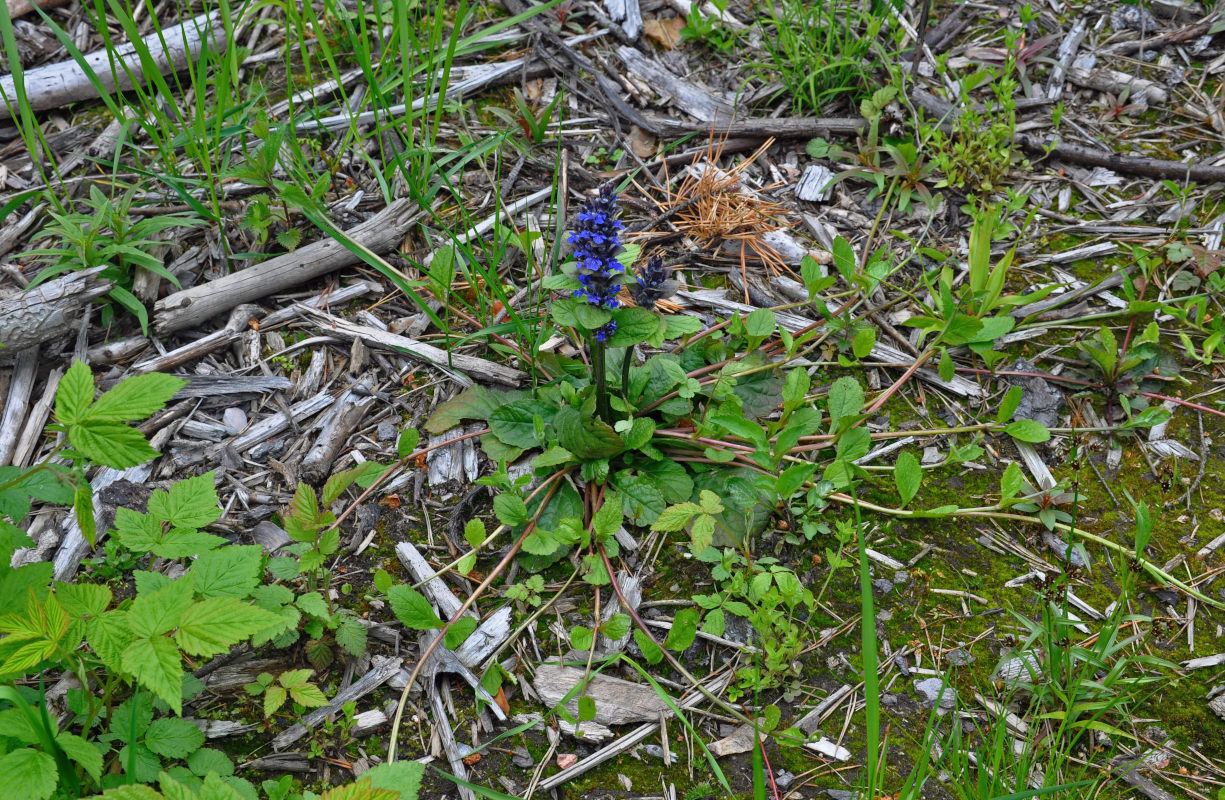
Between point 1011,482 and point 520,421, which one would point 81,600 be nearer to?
point 520,421

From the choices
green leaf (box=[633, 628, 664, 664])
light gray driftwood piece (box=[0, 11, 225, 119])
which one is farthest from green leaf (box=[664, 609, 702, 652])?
light gray driftwood piece (box=[0, 11, 225, 119])

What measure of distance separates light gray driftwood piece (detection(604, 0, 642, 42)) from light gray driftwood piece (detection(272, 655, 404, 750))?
2.88 metres

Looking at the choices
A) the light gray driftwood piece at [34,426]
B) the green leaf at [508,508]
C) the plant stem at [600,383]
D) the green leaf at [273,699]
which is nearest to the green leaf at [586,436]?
the plant stem at [600,383]

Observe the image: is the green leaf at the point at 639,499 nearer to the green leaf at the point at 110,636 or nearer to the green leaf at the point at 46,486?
the green leaf at the point at 110,636

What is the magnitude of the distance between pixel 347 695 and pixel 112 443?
85 centimetres

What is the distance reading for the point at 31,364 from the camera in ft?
8.95

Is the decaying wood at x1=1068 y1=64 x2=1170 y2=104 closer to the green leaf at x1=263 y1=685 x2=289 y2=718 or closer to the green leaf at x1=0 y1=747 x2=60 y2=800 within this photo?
the green leaf at x1=263 y1=685 x2=289 y2=718

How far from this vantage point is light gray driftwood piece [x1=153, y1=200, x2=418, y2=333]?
280 centimetres

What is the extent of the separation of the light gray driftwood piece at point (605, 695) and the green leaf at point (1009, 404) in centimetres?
139

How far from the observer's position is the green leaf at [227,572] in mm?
1871

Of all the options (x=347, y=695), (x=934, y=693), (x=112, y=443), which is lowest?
(x=934, y=693)

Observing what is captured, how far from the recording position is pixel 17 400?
8.70 ft

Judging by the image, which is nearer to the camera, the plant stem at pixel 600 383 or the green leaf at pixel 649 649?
the green leaf at pixel 649 649

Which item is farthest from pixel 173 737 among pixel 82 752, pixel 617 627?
pixel 617 627
